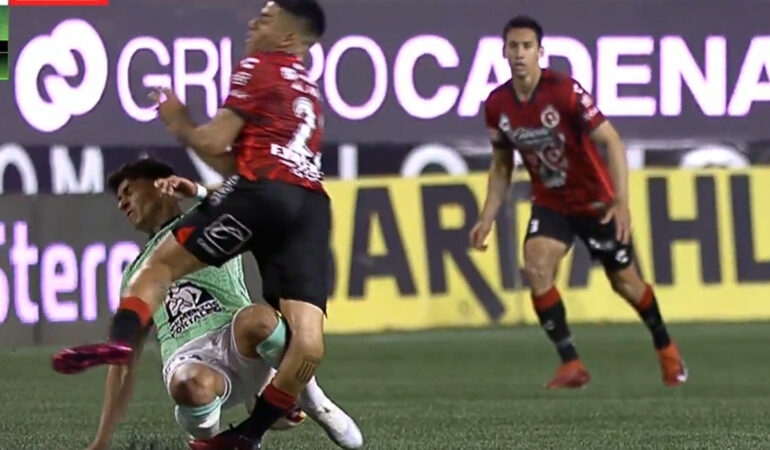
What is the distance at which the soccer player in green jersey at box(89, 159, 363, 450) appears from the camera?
7074 mm

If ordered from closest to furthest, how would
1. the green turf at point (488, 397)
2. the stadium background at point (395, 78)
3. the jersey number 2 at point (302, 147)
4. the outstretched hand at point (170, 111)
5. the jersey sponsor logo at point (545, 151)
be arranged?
the outstretched hand at point (170, 111)
the jersey number 2 at point (302, 147)
the green turf at point (488, 397)
the jersey sponsor logo at point (545, 151)
the stadium background at point (395, 78)

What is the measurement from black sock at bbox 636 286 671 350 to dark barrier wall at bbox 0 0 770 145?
315 inches

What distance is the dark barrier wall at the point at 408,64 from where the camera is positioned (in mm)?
19312

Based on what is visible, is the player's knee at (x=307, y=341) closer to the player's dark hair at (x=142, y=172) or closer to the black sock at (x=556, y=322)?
the player's dark hair at (x=142, y=172)

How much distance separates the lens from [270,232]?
7.04 m

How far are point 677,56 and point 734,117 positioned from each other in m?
0.81

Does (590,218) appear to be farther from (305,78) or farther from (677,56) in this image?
(677,56)

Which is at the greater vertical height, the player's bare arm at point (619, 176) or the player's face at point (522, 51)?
the player's face at point (522, 51)

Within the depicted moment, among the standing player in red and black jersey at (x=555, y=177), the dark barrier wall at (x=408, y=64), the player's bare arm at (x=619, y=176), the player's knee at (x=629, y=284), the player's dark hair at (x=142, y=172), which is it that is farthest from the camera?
the dark barrier wall at (x=408, y=64)

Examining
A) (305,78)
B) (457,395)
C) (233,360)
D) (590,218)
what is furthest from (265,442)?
(590,218)

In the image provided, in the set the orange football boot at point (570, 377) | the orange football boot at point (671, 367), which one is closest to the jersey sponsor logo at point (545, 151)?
the orange football boot at point (570, 377)

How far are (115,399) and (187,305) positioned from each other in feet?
1.42

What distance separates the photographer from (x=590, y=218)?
11.4 metres

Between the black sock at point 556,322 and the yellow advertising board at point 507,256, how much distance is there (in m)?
4.52
